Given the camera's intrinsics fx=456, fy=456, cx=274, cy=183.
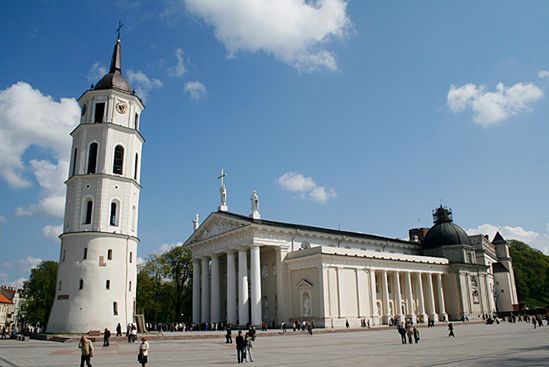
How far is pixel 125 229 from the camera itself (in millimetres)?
39750

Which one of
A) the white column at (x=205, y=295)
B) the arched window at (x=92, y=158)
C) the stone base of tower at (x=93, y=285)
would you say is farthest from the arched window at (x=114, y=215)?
the white column at (x=205, y=295)

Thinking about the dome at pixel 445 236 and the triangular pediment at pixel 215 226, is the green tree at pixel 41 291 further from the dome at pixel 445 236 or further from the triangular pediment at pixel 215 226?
the dome at pixel 445 236

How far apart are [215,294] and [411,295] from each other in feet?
75.9

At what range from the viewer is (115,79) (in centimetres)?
4325

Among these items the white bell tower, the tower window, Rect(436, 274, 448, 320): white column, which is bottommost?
Rect(436, 274, 448, 320): white column

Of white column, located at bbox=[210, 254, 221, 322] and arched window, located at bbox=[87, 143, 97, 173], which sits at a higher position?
arched window, located at bbox=[87, 143, 97, 173]

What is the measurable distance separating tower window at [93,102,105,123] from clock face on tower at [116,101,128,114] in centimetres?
131

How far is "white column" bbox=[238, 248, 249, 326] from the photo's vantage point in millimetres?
45938

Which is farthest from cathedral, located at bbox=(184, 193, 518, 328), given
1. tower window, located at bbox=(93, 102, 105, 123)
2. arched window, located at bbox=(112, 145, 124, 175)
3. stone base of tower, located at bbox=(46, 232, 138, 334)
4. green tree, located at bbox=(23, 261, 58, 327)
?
green tree, located at bbox=(23, 261, 58, 327)

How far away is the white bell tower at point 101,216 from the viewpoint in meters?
36.3

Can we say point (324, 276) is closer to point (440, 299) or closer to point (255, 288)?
point (255, 288)

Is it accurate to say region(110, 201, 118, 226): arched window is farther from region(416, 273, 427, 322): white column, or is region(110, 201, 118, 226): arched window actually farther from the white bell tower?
region(416, 273, 427, 322): white column

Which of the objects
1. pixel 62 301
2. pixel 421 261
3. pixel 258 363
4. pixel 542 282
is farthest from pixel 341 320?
pixel 542 282

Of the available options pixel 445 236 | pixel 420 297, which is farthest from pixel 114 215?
pixel 445 236
